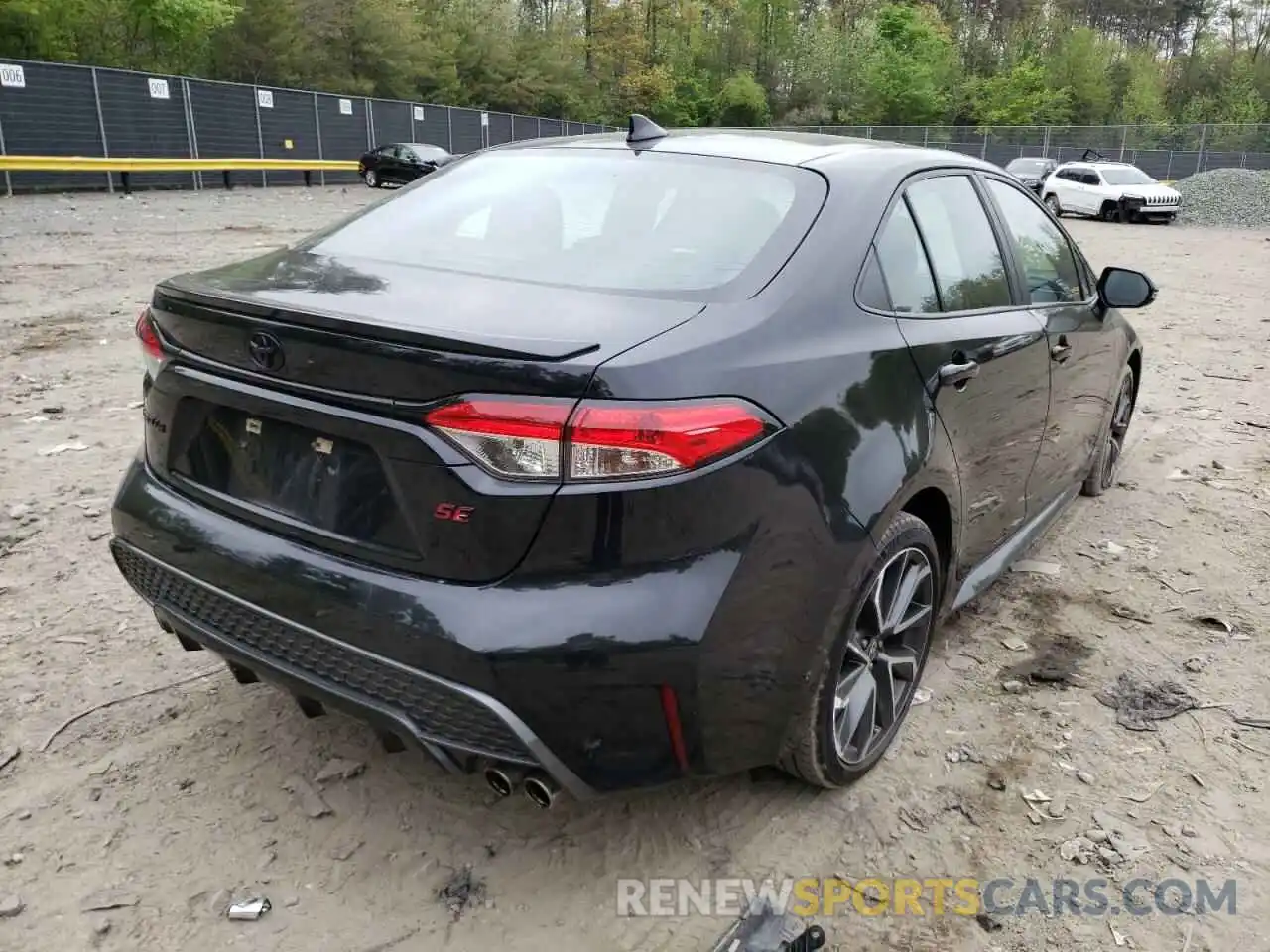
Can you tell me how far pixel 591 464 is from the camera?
199 cm

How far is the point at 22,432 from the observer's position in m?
5.48

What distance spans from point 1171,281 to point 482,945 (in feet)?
49.0

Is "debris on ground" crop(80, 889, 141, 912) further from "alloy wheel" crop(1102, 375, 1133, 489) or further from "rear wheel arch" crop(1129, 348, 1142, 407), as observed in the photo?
"rear wheel arch" crop(1129, 348, 1142, 407)

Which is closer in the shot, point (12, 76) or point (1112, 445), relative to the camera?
point (1112, 445)

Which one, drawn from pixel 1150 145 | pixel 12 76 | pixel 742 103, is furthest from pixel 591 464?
pixel 742 103

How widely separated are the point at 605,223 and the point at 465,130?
1518 inches

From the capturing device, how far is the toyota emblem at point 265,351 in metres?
2.22

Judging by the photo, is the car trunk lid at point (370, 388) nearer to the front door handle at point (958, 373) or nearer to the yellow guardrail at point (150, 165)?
the front door handle at point (958, 373)

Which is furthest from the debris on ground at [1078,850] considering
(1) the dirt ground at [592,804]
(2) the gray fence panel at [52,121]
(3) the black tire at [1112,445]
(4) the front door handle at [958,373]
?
(2) the gray fence panel at [52,121]

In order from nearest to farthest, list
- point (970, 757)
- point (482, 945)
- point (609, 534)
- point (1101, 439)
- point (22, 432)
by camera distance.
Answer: point (609, 534), point (482, 945), point (970, 757), point (1101, 439), point (22, 432)

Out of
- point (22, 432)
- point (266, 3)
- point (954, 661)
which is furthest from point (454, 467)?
point (266, 3)

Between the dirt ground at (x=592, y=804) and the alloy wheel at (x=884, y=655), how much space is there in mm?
178

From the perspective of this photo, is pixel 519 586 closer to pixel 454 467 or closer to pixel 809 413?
pixel 454 467

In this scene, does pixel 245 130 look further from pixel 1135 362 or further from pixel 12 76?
pixel 1135 362
